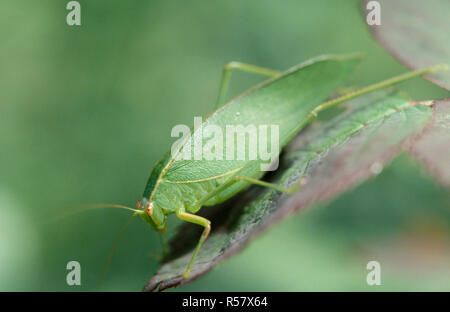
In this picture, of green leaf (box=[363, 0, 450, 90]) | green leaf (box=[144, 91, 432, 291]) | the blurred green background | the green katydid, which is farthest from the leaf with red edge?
the blurred green background

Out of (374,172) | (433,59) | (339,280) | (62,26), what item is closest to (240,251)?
(374,172)

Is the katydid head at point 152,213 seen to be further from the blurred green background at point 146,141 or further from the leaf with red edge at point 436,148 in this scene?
the leaf with red edge at point 436,148

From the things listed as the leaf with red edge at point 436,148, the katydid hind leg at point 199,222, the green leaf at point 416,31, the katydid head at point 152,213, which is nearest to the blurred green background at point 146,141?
the katydid head at point 152,213

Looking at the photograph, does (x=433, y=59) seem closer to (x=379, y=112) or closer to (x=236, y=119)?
(x=379, y=112)

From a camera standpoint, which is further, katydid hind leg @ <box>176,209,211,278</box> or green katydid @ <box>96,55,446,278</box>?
green katydid @ <box>96,55,446,278</box>

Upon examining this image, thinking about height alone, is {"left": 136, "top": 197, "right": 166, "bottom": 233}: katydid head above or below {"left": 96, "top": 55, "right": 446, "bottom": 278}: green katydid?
below

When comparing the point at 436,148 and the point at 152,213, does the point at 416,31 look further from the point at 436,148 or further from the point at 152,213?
the point at 152,213

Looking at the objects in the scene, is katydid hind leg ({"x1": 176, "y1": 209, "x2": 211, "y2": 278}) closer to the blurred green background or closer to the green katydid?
the green katydid
